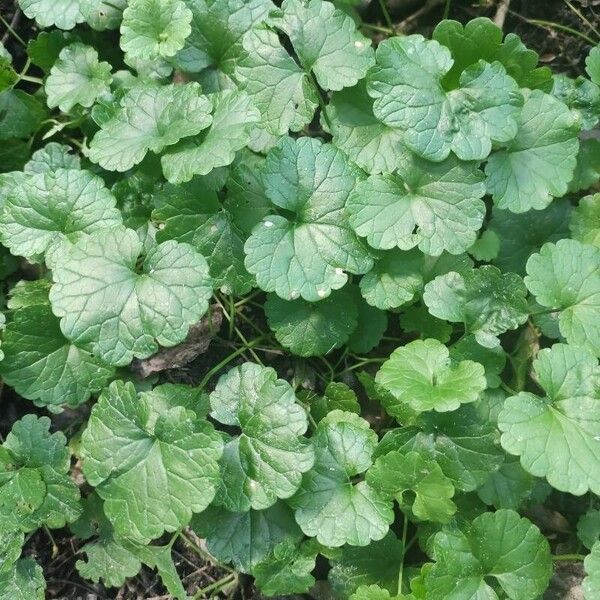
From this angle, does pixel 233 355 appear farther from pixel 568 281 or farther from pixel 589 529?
pixel 589 529

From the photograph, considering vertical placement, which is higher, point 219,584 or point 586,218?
point 586,218

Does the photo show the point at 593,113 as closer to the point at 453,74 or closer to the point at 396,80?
the point at 453,74

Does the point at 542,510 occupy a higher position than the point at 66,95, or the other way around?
the point at 66,95

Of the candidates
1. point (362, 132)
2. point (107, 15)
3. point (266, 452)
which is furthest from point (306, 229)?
Result: point (107, 15)

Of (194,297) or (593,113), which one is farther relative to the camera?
(593,113)

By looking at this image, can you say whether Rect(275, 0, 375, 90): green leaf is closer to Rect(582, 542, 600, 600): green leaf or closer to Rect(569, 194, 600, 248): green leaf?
Rect(569, 194, 600, 248): green leaf

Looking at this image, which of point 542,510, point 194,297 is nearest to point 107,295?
point 194,297

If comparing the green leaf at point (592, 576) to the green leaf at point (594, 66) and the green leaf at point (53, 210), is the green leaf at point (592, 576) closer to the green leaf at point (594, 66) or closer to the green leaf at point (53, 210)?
the green leaf at point (594, 66)
